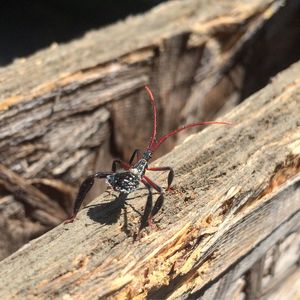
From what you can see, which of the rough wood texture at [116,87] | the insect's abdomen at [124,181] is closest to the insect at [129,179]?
the insect's abdomen at [124,181]

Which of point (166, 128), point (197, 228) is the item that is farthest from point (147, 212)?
point (166, 128)

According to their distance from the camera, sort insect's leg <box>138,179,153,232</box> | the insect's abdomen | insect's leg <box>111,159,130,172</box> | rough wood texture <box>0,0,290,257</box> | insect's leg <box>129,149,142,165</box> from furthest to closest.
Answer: insect's leg <box>129,149,142,165</box> < insect's leg <box>111,159,130,172</box> < rough wood texture <box>0,0,290,257</box> < the insect's abdomen < insect's leg <box>138,179,153,232</box>

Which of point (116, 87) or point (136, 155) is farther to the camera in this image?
point (136, 155)

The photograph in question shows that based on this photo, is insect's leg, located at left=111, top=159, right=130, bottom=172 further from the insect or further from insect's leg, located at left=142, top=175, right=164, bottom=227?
insect's leg, located at left=142, top=175, right=164, bottom=227

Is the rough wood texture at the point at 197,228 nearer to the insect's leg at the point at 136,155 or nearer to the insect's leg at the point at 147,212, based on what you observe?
the insect's leg at the point at 147,212

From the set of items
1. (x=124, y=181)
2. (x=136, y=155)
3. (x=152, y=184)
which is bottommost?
(x=152, y=184)

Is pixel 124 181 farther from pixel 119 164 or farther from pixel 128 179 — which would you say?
pixel 119 164

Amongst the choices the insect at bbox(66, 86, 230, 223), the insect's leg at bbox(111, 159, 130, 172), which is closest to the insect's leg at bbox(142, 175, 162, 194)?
the insect at bbox(66, 86, 230, 223)
